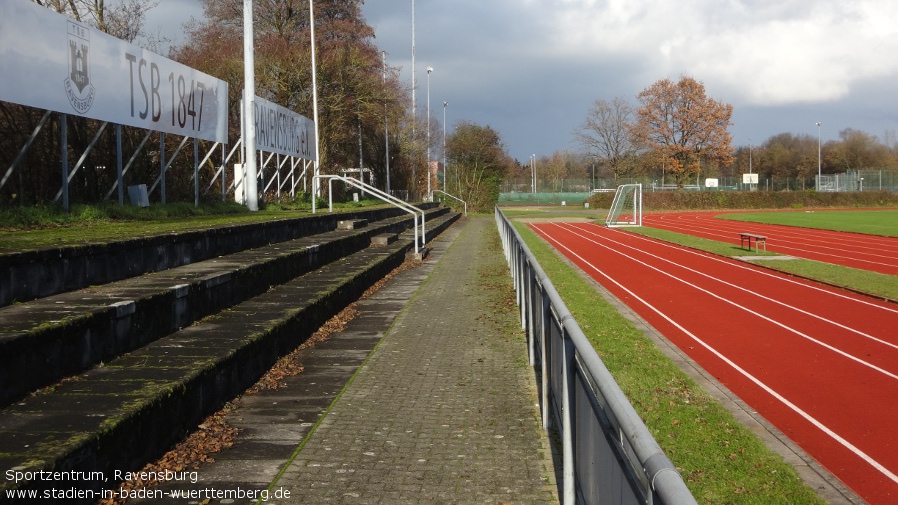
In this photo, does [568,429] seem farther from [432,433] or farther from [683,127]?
[683,127]

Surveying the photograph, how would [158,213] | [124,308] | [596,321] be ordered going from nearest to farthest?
1. [124,308]
2. [596,321]
3. [158,213]

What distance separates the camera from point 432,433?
19.2 feet

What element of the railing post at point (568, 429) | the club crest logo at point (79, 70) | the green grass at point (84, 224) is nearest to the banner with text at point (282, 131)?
the green grass at point (84, 224)

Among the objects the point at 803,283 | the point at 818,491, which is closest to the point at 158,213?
the point at 818,491

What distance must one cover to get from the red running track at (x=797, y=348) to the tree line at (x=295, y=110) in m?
9.85

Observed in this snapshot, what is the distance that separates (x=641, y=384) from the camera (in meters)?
7.96

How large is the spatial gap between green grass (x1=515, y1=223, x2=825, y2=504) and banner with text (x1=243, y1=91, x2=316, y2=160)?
13458 mm

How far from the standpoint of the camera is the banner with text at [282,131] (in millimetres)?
22031

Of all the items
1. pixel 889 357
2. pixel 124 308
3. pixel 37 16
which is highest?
pixel 37 16

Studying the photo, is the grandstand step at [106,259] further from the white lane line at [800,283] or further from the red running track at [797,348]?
the white lane line at [800,283]

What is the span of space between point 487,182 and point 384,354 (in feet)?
184

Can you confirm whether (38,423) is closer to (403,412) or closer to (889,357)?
(403,412)

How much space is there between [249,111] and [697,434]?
51.3ft

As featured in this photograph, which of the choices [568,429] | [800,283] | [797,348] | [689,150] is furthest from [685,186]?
[568,429]
